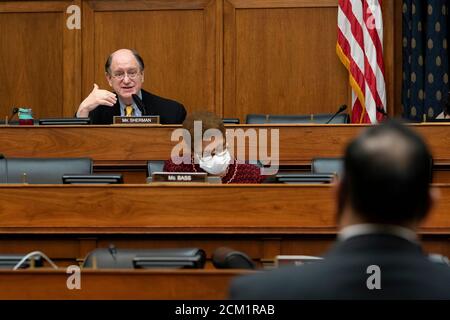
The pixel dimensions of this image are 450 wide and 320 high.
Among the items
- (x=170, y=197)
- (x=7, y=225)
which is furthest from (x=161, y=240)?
(x=7, y=225)

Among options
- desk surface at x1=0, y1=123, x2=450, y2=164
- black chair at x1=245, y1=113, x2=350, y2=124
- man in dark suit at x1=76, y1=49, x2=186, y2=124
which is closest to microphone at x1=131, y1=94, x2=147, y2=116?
man in dark suit at x1=76, y1=49, x2=186, y2=124

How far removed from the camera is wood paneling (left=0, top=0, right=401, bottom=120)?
814 cm

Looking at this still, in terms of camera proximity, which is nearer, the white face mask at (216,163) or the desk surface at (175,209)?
the desk surface at (175,209)

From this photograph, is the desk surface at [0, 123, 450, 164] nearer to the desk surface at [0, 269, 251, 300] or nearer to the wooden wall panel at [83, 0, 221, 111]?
the wooden wall panel at [83, 0, 221, 111]

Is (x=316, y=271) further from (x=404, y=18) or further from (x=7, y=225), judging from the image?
(x=404, y=18)

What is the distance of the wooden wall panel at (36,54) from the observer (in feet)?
27.7

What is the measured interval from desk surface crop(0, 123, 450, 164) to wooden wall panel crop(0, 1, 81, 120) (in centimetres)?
252

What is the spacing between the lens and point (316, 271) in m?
1.54

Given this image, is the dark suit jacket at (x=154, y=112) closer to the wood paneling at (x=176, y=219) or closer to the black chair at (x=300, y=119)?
the black chair at (x=300, y=119)

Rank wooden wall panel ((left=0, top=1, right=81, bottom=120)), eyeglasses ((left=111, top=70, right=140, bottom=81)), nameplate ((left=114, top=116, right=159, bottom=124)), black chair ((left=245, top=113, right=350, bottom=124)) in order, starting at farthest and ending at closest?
wooden wall panel ((left=0, top=1, right=81, bottom=120)) < eyeglasses ((left=111, top=70, right=140, bottom=81)) < black chair ((left=245, top=113, right=350, bottom=124)) < nameplate ((left=114, top=116, right=159, bottom=124))

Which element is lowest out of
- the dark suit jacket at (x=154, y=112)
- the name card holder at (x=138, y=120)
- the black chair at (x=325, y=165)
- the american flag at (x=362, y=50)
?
the black chair at (x=325, y=165)

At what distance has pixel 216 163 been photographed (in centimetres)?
491

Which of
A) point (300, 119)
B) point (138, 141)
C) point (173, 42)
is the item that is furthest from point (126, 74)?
point (173, 42)

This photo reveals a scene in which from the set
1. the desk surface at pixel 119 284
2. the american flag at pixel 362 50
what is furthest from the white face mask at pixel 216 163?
the american flag at pixel 362 50
